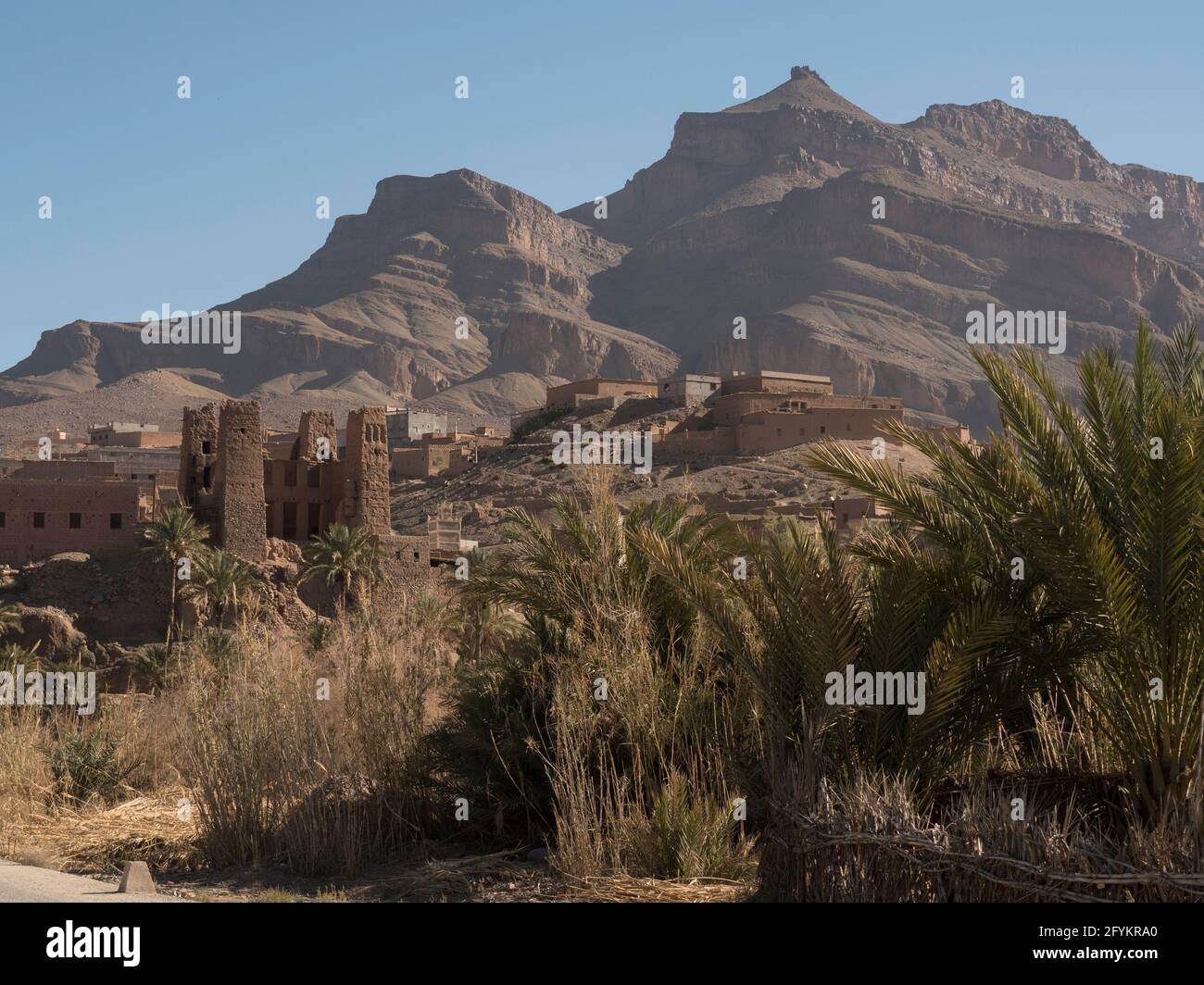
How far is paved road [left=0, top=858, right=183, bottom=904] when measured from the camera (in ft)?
20.9

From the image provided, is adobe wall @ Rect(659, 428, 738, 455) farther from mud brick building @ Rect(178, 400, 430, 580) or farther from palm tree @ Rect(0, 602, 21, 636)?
palm tree @ Rect(0, 602, 21, 636)

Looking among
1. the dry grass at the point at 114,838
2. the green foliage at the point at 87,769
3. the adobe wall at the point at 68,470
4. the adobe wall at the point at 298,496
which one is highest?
the adobe wall at the point at 68,470

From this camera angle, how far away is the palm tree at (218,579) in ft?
104

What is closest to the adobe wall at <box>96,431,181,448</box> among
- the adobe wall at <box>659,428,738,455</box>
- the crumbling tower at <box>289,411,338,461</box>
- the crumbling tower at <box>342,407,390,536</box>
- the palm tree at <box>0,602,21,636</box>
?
the adobe wall at <box>659,428,738,455</box>

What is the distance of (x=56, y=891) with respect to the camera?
6762 millimetres

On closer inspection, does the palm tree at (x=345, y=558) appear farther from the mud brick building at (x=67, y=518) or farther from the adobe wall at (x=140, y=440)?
the adobe wall at (x=140, y=440)

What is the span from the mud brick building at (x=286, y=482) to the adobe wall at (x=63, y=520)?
204 centimetres

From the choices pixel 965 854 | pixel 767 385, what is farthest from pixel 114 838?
pixel 767 385

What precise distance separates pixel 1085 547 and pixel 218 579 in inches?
1096

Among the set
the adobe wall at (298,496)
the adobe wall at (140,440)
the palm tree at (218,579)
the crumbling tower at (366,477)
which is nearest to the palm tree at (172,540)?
the palm tree at (218,579)

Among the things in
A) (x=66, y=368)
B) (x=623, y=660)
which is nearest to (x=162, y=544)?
(x=623, y=660)

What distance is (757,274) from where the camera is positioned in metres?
168

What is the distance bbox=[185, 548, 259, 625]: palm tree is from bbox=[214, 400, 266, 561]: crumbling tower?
3.68ft

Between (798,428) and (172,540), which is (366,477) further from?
(798,428)
